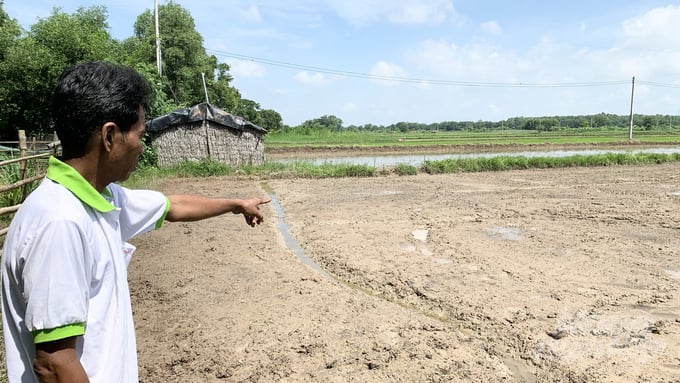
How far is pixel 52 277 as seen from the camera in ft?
3.27

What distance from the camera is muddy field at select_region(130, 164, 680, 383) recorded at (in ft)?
10.7

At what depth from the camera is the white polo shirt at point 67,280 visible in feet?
3.27

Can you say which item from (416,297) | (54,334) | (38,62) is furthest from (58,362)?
(38,62)

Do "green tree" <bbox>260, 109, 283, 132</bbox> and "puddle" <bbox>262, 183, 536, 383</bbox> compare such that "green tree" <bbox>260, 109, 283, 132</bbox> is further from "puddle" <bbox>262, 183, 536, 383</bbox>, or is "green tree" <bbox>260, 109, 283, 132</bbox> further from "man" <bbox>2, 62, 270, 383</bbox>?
"man" <bbox>2, 62, 270, 383</bbox>

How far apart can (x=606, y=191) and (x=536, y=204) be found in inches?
129

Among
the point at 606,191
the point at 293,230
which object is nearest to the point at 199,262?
the point at 293,230

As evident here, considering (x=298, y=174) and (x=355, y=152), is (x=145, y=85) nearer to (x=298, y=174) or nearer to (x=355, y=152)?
(x=298, y=174)

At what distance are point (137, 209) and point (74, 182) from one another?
47cm

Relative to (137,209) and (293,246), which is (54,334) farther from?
(293,246)

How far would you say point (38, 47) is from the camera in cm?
1636

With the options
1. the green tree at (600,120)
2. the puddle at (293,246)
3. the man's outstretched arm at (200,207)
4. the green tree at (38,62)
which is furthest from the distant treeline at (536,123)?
the man's outstretched arm at (200,207)

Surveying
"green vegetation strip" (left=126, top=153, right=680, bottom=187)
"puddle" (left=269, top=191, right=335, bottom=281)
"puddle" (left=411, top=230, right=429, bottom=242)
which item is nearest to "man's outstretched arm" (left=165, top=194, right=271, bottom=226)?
"puddle" (left=269, top=191, right=335, bottom=281)

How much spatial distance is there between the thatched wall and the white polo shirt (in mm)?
15426

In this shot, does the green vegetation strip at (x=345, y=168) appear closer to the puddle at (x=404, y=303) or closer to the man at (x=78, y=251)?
the puddle at (x=404, y=303)
